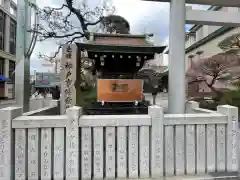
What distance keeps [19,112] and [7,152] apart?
0.58 meters

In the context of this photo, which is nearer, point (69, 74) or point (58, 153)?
point (58, 153)

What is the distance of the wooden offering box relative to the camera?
5820mm

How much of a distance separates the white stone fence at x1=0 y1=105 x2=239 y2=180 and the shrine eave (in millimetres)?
2555

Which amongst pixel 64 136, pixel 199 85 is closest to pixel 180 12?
pixel 64 136

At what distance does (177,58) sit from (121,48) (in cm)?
148

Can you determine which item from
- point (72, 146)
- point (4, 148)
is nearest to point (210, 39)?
point (72, 146)

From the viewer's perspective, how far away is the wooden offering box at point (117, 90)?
19.1ft

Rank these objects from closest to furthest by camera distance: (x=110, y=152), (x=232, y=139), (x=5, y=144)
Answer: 1. (x=5, y=144)
2. (x=110, y=152)
3. (x=232, y=139)

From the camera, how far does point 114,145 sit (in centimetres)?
295

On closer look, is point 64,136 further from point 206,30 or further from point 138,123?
point 206,30

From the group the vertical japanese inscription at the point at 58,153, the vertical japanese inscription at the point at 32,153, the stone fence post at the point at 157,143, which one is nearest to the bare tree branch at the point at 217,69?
the stone fence post at the point at 157,143

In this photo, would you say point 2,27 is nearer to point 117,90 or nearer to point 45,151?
point 117,90

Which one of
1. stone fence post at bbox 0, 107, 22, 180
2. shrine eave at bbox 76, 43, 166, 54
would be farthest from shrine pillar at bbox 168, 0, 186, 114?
stone fence post at bbox 0, 107, 22, 180

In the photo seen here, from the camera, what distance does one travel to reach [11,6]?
2898 cm
